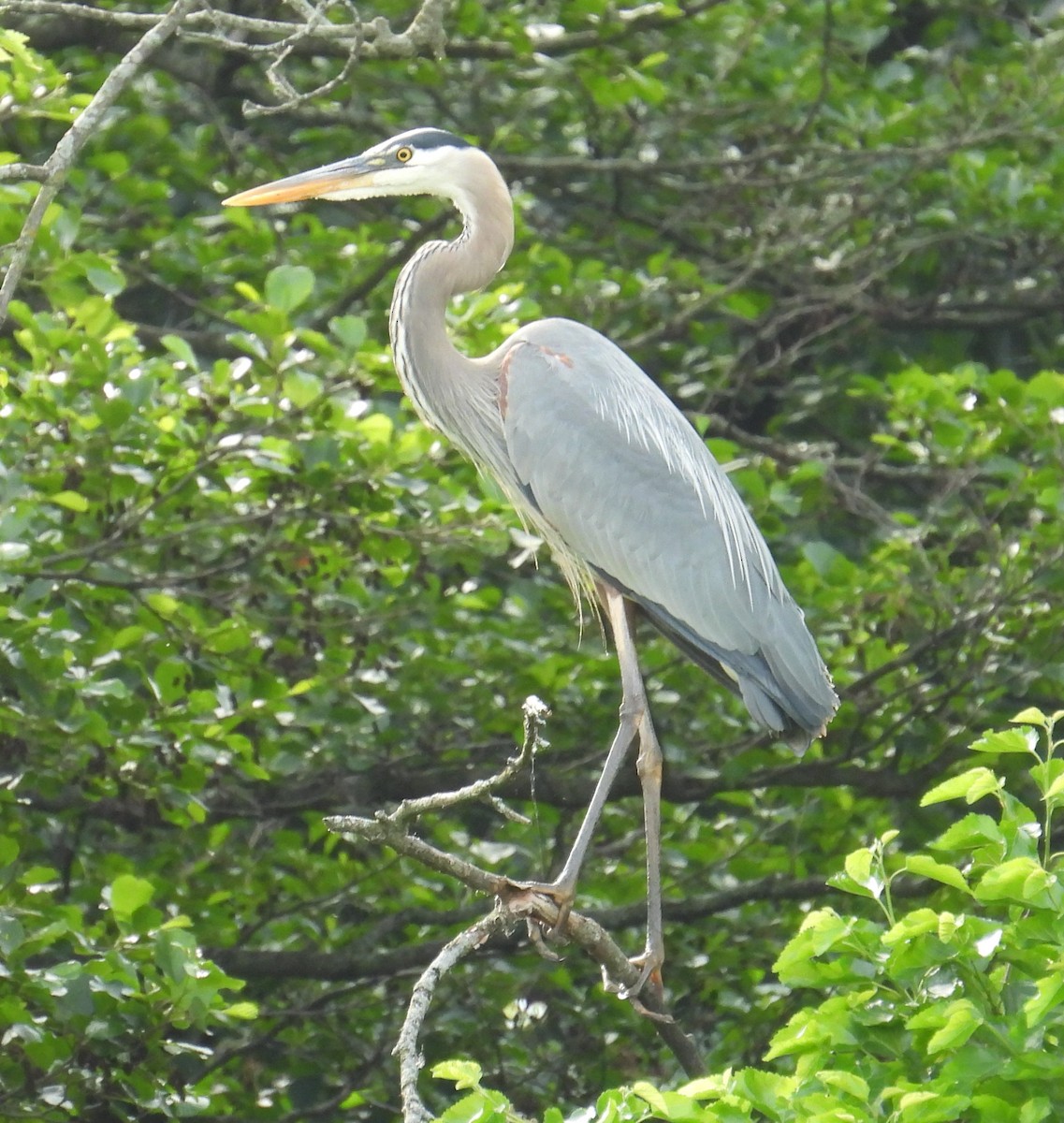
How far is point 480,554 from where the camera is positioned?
18.3 ft

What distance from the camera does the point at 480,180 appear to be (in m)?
5.29

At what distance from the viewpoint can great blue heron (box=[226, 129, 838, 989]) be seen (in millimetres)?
5172

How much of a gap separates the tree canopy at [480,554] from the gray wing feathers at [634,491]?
254mm

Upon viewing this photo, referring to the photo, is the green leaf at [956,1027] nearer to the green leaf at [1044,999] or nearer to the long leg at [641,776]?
the green leaf at [1044,999]

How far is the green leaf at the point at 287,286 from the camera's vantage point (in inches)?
194

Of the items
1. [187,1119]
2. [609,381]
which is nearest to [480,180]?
[609,381]

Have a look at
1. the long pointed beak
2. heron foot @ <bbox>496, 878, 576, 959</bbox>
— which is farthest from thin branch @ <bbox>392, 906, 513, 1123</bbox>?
the long pointed beak

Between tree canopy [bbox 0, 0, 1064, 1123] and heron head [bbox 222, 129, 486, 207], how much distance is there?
→ 0.93ft

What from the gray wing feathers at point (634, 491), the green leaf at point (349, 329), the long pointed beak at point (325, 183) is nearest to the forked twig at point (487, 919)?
the gray wing feathers at point (634, 491)

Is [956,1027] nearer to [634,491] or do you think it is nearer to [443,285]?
[634,491]

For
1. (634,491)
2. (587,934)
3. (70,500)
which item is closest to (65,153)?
(70,500)

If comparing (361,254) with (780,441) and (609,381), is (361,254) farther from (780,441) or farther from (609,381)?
(780,441)

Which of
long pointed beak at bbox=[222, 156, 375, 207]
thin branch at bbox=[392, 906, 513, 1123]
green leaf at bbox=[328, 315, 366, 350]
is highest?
long pointed beak at bbox=[222, 156, 375, 207]

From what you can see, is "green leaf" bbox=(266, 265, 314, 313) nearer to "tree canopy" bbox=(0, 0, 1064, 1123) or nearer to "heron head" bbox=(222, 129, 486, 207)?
"tree canopy" bbox=(0, 0, 1064, 1123)
